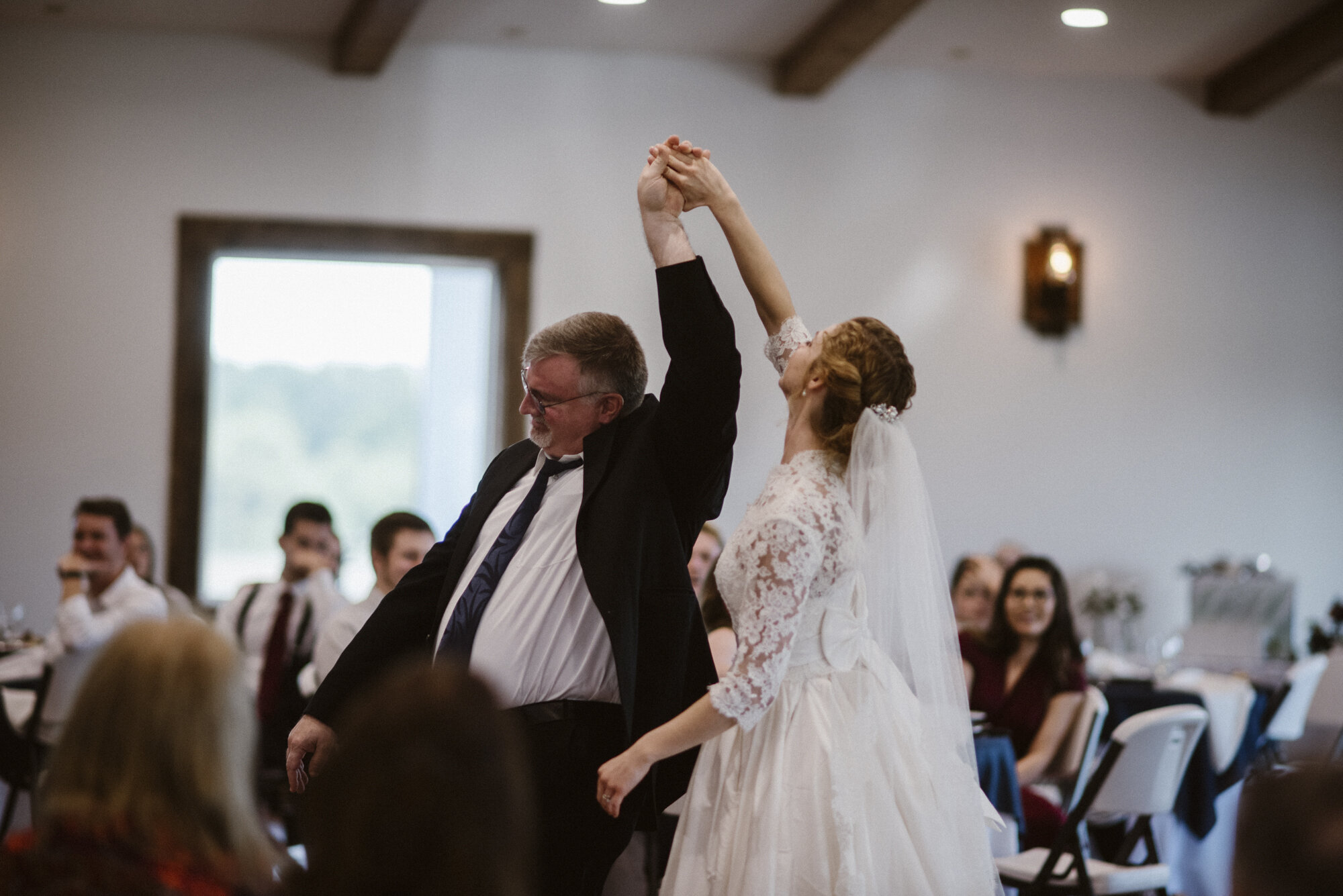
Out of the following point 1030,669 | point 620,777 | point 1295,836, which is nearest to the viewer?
point 1295,836

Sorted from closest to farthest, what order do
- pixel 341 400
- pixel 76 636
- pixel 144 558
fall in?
1. pixel 76 636
2. pixel 144 558
3. pixel 341 400

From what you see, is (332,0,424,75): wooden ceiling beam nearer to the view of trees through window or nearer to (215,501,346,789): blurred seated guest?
the view of trees through window

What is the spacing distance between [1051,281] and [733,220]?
559 centimetres

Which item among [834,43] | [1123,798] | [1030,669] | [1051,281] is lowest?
[1123,798]

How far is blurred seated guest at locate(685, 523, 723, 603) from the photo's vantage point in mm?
4680

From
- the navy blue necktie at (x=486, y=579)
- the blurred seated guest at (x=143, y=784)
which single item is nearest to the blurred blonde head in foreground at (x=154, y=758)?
the blurred seated guest at (x=143, y=784)

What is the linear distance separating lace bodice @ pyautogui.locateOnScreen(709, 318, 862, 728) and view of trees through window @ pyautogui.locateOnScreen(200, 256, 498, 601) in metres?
4.85

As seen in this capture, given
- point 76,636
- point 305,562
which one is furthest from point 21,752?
point 305,562

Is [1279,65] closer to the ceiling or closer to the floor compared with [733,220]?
closer to the ceiling

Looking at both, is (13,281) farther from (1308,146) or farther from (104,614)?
(1308,146)

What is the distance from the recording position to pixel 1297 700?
215 inches

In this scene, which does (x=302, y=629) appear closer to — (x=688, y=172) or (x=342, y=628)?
(x=342, y=628)

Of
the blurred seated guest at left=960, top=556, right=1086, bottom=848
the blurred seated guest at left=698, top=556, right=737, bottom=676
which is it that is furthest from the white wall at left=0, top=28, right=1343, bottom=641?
the blurred seated guest at left=698, top=556, right=737, bottom=676

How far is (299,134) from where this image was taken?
22.2 feet
